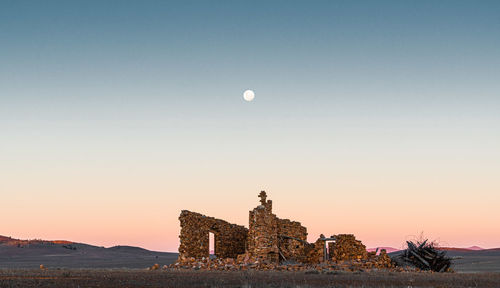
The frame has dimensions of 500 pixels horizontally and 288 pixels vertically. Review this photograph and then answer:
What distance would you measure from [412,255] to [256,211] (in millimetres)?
8454

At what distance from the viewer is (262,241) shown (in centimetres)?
2905

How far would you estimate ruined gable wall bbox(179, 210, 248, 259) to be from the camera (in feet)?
98.8

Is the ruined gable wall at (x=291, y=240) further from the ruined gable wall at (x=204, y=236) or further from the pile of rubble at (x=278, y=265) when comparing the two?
the pile of rubble at (x=278, y=265)

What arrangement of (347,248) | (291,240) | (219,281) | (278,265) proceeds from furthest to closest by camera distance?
(291,240)
(347,248)
(278,265)
(219,281)

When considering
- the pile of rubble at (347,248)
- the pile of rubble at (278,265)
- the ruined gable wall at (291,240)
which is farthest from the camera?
the ruined gable wall at (291,240)

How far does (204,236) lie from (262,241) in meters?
3.53

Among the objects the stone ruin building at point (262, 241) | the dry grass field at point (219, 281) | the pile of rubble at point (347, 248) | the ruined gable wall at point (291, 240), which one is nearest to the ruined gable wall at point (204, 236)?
the stone ruin building at point (262, 241)

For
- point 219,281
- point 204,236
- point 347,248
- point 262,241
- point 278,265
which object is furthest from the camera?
point 347,248

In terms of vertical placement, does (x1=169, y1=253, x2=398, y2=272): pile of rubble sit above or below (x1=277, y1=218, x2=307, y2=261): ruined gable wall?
below

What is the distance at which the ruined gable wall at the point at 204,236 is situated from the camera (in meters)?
30.1

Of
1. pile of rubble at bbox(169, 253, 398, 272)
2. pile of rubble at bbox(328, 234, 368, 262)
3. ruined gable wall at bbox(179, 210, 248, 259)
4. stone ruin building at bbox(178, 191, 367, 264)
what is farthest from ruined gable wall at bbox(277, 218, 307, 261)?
pile of rubble at bbox(169, 253, 398, 272)

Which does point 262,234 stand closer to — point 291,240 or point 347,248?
point 291,240

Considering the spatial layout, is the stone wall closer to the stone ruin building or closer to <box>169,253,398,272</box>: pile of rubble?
the stone ruin building

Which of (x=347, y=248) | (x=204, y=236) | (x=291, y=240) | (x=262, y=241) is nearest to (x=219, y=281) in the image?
(x=262, y=241)
